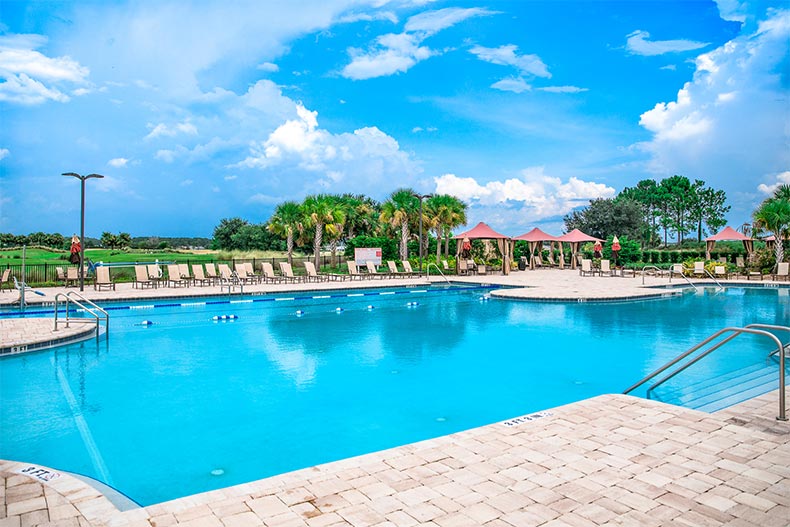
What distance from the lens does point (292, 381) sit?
7383 millimetres

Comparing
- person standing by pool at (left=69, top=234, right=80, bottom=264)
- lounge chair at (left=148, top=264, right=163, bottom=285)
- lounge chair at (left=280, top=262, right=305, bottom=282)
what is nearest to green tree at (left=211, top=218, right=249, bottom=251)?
lounge chair at (left=280, top=262, right=305, bottom=282)

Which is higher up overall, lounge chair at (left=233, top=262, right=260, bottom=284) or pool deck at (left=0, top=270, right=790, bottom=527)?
lounge chair at (left=233, top=262, right=260, bottom=284)

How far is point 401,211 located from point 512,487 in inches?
1031

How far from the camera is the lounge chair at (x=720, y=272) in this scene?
2269 centimetres

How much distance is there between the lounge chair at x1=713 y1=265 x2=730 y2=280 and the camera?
2269 cm

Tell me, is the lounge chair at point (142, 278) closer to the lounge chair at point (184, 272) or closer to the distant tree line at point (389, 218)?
the lounge chair at point (184, 272)

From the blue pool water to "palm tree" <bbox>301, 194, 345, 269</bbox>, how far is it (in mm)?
14438

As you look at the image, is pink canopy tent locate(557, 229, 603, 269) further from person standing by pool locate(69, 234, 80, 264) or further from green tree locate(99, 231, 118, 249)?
green tree locate(99, 231, 118, 249)

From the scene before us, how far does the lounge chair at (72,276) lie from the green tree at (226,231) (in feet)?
120

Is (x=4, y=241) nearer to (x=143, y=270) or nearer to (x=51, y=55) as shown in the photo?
(x=143, y=270)

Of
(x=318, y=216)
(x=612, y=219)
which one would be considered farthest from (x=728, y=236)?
(x=318, y=216)

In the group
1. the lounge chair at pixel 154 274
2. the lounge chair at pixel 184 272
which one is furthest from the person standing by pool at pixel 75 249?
the lounge chair at pixel 184 272

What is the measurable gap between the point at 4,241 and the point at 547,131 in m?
46.7

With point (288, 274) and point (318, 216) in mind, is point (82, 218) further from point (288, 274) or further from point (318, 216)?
point (318, 216)
